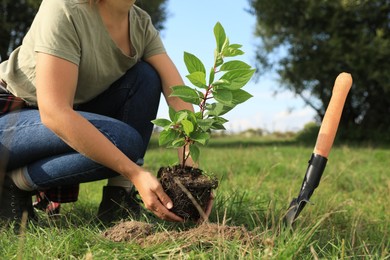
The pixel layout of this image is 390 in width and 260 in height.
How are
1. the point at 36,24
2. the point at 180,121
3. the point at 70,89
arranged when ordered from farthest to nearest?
the point at 36,24 < the point at 70,89 < the point at 180,121

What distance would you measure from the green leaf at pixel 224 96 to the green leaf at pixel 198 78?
0.07m

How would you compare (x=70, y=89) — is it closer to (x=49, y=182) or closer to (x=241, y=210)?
(x=49, y=182)

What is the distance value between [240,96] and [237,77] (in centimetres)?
9

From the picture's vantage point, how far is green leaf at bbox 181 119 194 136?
211 centimetres

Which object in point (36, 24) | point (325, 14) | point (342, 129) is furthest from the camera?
point (342, 129)

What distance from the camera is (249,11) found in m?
15.4

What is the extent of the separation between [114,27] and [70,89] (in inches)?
21.1

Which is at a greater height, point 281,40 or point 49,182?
point 281,40

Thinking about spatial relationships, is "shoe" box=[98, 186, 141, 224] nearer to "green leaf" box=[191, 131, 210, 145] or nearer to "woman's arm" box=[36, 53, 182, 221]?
"woman's arm" box=[36, 53, 182, 221]

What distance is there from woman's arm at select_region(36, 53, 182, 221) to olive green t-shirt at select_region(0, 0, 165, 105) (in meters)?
0.10

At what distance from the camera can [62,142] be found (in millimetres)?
2602

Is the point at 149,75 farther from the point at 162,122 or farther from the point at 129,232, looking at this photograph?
the point at 129,232

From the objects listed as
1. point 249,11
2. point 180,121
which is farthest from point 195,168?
point 249,11

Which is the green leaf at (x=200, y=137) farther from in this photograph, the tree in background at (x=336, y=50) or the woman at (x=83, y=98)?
the tree in background at (x=336, y=50)
